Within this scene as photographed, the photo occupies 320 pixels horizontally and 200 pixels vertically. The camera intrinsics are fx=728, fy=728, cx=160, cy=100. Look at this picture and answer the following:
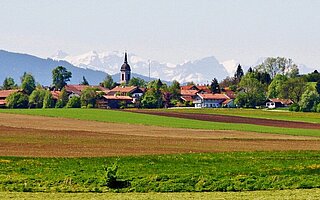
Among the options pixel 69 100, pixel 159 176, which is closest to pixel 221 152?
pixel 159 176

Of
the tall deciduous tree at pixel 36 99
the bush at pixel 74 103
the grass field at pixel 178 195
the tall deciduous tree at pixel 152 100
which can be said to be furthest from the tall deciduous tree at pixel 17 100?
the grass field at pixel 178 195

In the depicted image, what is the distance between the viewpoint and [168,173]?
36.2 metres

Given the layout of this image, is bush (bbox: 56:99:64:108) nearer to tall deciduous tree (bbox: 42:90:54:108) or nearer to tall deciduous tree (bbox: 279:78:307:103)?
tall deciduous tree (bbox: 42:90:54:108)

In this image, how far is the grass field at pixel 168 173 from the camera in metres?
32.5

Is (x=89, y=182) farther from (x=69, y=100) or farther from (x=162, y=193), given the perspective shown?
(x=69, y=100)

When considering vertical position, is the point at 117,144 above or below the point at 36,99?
below

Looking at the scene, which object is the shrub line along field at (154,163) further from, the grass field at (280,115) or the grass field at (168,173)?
the grass field at (280,115)

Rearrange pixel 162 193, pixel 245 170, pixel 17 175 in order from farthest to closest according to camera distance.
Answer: pixel 245 170 → pixel 17 175 → pixel 162 193

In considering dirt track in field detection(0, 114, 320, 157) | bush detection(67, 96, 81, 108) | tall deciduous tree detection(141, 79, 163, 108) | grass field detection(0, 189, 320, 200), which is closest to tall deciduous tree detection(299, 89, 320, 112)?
tall deciduous tree detection(141, 79, 163, 108)

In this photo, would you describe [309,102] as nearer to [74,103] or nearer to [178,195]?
[74,103]

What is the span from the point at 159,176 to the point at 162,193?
335 cm

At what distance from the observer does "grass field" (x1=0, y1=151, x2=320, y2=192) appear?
3250 centimetres

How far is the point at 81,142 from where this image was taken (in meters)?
58.9

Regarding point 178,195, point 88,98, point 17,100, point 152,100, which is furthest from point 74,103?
point 178,195
